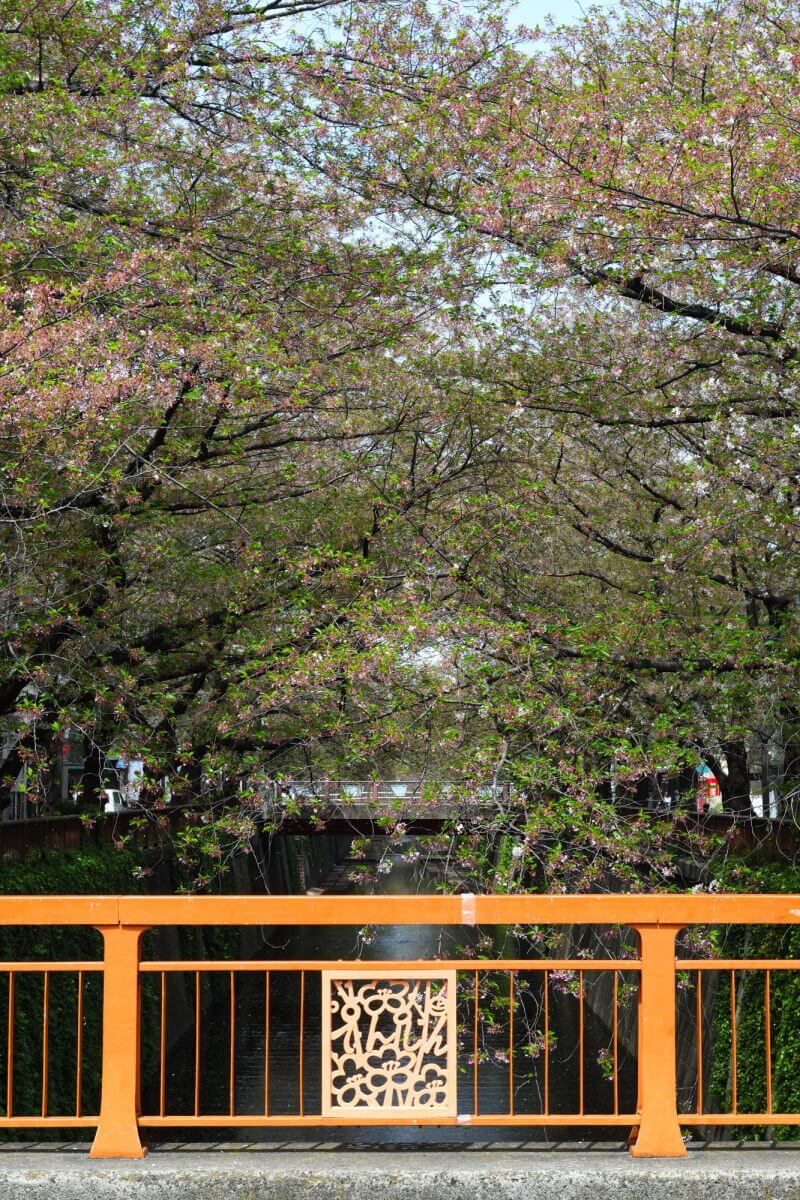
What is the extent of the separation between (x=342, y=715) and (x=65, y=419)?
394cm

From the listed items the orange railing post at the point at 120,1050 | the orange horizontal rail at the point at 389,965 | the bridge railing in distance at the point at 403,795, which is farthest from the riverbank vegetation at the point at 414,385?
the orange railing post at the point at 120,1050

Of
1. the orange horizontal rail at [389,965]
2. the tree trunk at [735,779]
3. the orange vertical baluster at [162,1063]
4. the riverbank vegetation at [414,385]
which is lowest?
the orange vertical baluster at [162,1063]

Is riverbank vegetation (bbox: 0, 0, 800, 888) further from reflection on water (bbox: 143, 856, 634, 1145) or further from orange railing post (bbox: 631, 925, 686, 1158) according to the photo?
orange railing post (bbox: 631, 925, 686, 1158)

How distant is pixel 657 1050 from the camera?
592 centimetres

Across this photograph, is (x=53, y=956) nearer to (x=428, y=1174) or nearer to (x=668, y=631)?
(x=668, y=631)

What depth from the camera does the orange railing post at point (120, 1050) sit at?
5836 mm

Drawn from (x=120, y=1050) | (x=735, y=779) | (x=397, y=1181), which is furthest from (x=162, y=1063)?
(x=735, y=779)

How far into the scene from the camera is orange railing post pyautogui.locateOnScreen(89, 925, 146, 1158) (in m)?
5.84

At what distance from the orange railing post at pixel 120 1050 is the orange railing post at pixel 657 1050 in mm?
2309

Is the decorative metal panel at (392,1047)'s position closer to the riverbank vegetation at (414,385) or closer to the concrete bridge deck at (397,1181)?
the concrete bridge deck at (397,1181)

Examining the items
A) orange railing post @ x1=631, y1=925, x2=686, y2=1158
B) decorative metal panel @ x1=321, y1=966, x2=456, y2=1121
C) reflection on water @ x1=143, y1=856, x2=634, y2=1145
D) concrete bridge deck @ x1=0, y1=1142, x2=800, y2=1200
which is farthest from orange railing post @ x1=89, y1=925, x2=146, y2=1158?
reflection on water @ x1=143, y1=856, x2=634, y2=1145

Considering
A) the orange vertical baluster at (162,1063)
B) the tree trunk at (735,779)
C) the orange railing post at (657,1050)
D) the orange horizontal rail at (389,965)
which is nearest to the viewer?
the orange horizontal rail at (389,965)

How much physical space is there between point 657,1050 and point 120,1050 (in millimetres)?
2469

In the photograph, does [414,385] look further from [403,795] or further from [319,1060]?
[319,1060]
